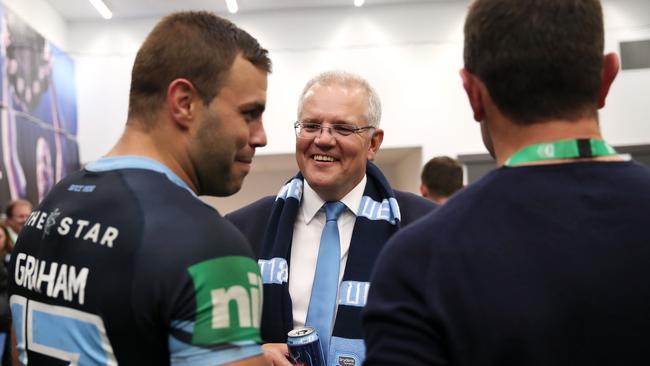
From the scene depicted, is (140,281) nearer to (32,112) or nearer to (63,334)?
(63,334)

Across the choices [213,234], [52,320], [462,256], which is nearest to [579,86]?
[462,256]

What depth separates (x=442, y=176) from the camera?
380 cm

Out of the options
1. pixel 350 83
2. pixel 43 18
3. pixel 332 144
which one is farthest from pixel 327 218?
pixel 43 18

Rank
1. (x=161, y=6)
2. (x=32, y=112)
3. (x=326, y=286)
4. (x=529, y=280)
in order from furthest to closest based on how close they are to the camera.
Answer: (x=161, y=6)
(x=32, y=112)
(x=326, y=286)
(x=529, y=280)

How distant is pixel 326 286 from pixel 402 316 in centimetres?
109

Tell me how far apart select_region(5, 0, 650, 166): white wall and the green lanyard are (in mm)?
8274

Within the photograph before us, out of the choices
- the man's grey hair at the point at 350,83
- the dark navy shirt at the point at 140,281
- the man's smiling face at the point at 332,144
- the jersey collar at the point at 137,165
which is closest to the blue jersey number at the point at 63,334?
the dark navy shirt at the point at 140,281

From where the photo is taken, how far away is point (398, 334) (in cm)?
85

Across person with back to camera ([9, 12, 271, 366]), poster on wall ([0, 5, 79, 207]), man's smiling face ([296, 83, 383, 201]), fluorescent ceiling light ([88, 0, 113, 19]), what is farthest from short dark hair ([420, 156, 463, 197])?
fluorescent ceiling light ([88, 0, 113, 19])

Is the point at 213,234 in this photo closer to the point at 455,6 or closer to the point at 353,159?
the point at 353,159

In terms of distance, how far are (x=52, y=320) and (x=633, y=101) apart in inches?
364

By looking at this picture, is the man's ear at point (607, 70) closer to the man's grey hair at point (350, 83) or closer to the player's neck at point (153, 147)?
the player's neck at point (153, 147)

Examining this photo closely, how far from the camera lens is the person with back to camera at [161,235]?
101 cm

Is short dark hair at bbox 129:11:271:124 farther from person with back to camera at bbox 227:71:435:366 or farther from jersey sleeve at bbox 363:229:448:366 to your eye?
person with back to camera at bbox 227:71:435:366
